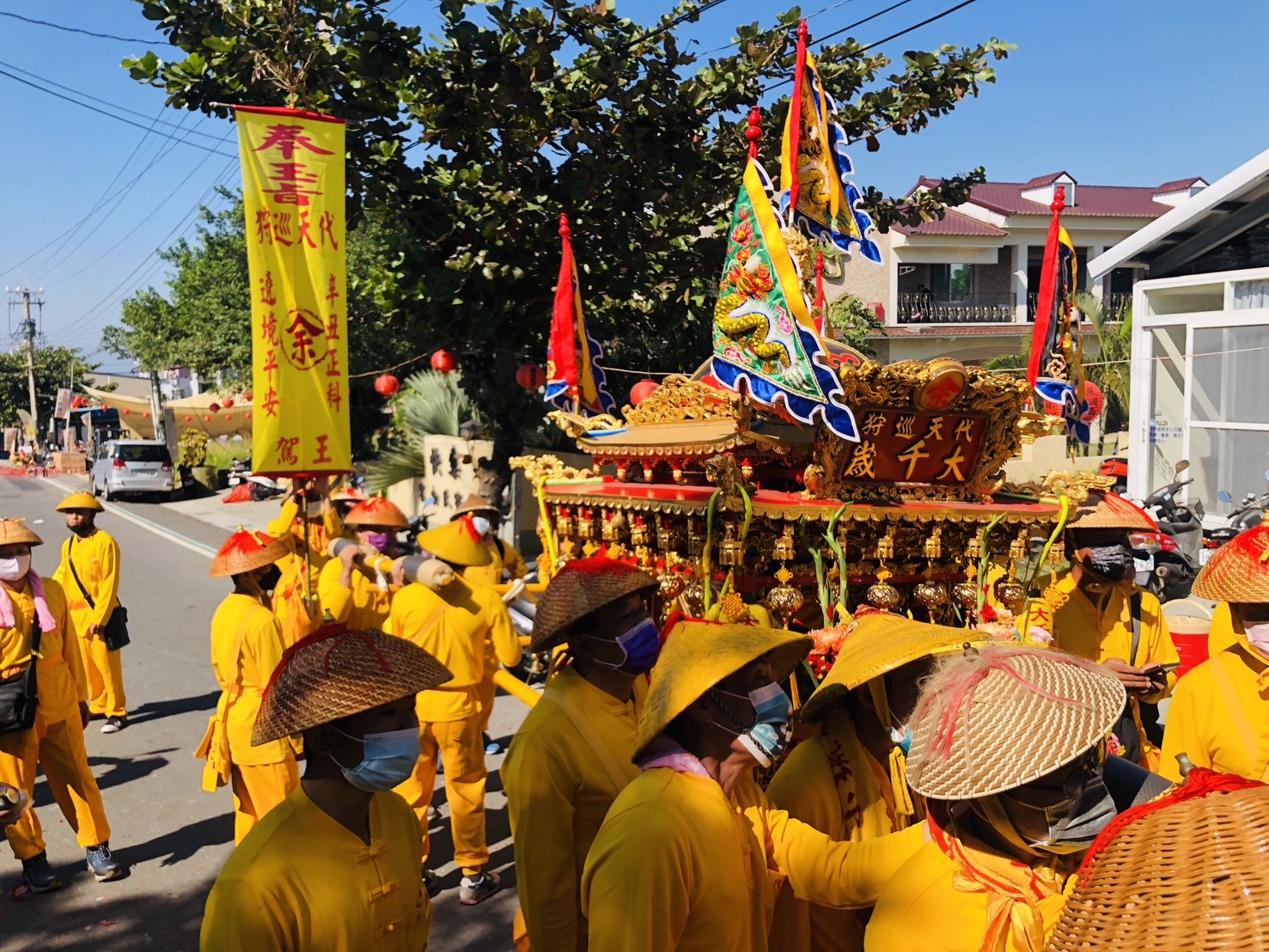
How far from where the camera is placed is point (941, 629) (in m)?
2.73

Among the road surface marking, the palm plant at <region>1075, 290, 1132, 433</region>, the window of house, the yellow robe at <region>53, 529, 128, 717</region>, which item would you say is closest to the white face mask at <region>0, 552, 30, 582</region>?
the yellow robe at <region>53, 529, 128, 717</region>

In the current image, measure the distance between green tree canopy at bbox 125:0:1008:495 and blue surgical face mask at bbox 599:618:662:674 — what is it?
275 inches

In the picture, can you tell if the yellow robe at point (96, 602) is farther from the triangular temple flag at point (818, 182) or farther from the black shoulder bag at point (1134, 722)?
the black shoulder bag at point (1134, 722)

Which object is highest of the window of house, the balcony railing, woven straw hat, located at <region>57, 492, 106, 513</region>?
the window of house

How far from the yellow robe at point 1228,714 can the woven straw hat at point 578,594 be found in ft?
6.20

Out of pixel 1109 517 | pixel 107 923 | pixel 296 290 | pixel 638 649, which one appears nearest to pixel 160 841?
pixel 107 923

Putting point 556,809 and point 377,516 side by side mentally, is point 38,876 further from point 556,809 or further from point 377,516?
point 556,809

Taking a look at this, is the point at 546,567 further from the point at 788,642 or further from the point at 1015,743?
the point at 1015,743

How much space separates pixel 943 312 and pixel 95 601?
64.5ft

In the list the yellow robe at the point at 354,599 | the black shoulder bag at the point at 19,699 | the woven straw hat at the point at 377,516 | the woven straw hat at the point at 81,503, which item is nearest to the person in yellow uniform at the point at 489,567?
the woven straw hat at the point at 377,516

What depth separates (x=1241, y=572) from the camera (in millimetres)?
3273

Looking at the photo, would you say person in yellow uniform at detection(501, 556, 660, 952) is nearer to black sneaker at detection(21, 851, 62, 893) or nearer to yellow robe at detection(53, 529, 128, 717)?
black sneaker at detection(21, 851, 62, 893)

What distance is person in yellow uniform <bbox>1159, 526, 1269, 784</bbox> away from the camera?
3.27 m

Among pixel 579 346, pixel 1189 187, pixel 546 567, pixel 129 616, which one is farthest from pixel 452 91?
pixel 1189 187
